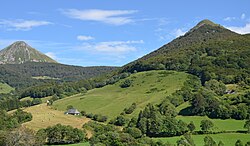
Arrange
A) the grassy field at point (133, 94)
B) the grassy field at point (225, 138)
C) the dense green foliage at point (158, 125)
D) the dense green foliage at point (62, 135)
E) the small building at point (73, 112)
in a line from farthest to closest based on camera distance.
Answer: the grassy field at point (133, 94) → the small building at point (73, 112) → the dense green foliage at point (62, 135) → the dense green foliage at point (158, 125) → the grassy field at point (225, 138)

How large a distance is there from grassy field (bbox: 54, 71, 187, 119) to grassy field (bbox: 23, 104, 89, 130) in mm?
11333

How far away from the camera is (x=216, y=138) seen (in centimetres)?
8881

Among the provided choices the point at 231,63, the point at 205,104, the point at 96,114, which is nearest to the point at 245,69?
the point at 231,63

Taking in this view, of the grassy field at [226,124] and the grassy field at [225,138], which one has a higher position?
the grassy field at [226,124]

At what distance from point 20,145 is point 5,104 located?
331ft

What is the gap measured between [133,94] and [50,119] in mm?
47951

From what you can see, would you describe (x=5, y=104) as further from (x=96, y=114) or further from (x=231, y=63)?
(x=231, y=63)

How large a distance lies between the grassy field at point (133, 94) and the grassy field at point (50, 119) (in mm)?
11333

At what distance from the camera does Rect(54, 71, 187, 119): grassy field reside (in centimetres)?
14662

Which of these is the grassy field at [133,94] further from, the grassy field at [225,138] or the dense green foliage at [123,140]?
the grassy field at [225,138]

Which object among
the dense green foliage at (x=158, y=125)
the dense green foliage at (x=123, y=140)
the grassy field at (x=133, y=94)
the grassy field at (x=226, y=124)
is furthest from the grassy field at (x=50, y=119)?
the grassy field at (x=226, y=124)

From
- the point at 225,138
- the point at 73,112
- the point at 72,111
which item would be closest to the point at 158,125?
the point at 225,138

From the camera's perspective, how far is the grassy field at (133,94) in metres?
147

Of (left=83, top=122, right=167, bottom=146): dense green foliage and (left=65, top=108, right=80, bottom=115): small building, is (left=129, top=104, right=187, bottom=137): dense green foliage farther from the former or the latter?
(left=65, top=108, right=80, bottom=115): small building
